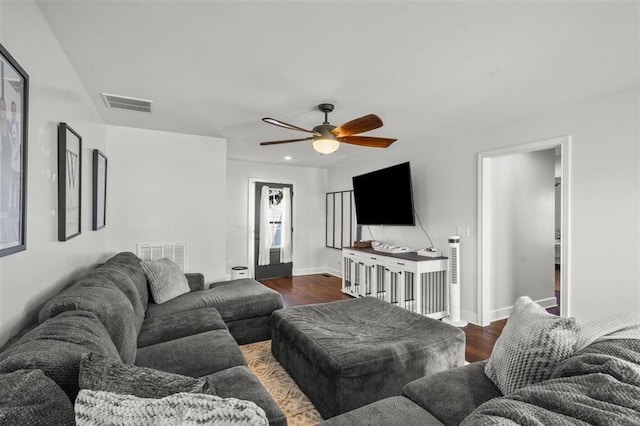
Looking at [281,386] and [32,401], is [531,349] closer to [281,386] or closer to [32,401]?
[32,401]

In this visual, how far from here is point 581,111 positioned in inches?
113

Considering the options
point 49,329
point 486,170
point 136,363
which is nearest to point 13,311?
point 49,329

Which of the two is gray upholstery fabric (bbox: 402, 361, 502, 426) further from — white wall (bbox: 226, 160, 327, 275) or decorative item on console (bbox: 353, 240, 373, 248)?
white wall (bbox: 226, 160, 327, 275)

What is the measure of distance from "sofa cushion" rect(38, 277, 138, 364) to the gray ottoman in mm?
1068

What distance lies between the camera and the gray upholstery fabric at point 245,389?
4.46 feet

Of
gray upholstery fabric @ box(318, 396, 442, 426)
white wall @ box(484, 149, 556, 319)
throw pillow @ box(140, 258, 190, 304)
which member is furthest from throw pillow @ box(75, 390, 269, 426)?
white wall @ box(484, 149, 556, 319)

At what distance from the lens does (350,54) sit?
205 cm

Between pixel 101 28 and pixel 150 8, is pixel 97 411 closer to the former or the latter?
pixel 150 8

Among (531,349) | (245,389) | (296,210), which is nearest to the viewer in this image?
(531,349)

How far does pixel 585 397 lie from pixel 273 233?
5.93 m

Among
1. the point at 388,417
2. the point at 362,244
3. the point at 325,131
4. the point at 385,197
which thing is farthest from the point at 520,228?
the point at 388,417

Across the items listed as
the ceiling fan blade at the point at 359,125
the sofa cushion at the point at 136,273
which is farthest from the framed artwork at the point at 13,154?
the ceiling fan blade at the point at 359,125

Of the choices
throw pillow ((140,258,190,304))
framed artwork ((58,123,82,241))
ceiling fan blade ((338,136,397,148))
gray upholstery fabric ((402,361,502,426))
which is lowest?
gray upholstery fabric ((402,361,502,426))

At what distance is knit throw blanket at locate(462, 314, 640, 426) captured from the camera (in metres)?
0.71
